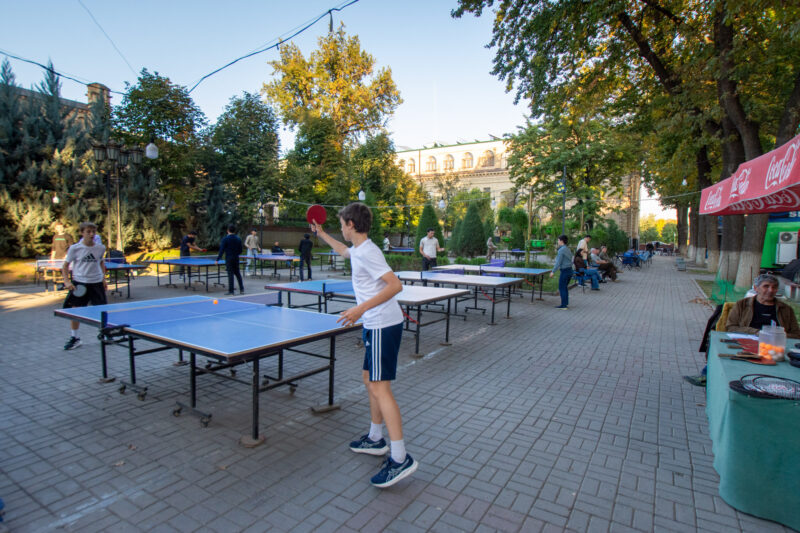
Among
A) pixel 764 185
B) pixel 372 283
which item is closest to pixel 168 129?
pixel 372 283

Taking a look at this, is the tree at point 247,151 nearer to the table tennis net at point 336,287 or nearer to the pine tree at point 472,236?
the pine tree at point 472,236

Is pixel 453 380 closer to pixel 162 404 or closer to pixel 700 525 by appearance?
Answer: pixel 700 525

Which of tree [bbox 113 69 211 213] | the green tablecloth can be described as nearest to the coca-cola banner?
the green tablecloth

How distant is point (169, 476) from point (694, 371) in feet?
21.3

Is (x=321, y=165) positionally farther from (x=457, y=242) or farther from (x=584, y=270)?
(x=584, y=270)

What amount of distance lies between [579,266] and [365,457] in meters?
13.1

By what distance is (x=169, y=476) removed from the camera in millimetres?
3035

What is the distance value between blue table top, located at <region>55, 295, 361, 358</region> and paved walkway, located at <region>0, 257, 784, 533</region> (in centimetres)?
92

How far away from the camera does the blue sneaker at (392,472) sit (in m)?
2.88

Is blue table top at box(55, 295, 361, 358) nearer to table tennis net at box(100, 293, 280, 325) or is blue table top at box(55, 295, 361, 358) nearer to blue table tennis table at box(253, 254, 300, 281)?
table tennis net at box(100, 293, 280, 325)

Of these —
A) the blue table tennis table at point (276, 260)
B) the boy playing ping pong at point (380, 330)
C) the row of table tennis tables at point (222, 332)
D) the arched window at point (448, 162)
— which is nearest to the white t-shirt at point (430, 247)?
the blue table tennis table at point (276, 260)

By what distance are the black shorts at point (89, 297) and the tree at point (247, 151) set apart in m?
21.7

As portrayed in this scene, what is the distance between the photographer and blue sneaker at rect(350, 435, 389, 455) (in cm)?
336

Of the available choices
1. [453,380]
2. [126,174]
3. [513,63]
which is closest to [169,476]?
[453,380]
